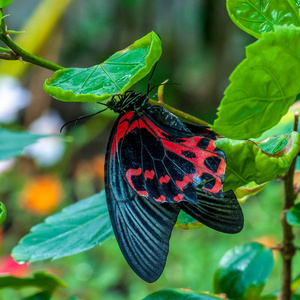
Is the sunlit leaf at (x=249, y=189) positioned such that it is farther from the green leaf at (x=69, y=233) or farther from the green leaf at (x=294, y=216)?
the green leaf at (x=69, y=233)

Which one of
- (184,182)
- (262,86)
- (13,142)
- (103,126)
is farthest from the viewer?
(103,126)

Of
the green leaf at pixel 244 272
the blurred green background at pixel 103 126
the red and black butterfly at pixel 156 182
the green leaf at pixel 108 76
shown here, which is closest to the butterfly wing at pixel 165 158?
the red and black butterfly at pixel 156 182

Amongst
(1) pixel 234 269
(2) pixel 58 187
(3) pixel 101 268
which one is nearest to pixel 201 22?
(2) pixel 58 187

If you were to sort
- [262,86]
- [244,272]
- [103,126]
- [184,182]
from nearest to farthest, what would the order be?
[262,86] < [184,182] < [244,272] < [103,126]

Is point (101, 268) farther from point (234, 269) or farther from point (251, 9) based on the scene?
point (251, 9)

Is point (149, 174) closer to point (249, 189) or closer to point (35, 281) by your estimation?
point (249, 189)

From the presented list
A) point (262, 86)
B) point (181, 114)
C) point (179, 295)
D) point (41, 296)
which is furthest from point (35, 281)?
point (262, 86)

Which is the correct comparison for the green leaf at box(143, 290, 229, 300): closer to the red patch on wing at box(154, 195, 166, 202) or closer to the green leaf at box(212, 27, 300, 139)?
the red patch on wing at box(154, 195, 166, 202)
